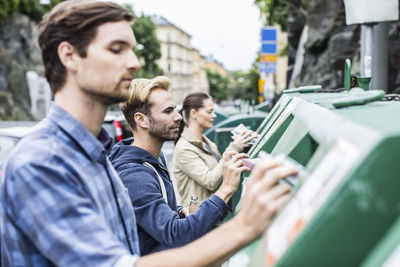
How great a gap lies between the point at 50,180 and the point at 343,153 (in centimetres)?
73

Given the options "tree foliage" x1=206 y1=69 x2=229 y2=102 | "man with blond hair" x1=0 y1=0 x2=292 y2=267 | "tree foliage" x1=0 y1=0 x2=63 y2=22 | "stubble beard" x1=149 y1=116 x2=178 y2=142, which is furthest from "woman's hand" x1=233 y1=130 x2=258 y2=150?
"tree foliage" x1=206 y1=69 x2=229 y2=102

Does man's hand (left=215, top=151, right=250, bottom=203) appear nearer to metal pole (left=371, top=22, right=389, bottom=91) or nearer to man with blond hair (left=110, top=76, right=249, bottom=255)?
man with blond hair (left=110, top=76, right=249, bottom=255)

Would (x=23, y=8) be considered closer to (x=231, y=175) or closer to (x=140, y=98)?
(x=140, y=98)

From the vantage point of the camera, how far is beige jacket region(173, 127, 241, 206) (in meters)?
3.15

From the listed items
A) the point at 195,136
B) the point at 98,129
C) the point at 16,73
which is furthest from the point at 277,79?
the point at 98,129

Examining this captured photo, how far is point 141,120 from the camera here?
240 centimetres

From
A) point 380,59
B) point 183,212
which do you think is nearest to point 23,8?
point 380,59

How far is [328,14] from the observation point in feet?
41.7

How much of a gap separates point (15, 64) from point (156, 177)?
2677 cm

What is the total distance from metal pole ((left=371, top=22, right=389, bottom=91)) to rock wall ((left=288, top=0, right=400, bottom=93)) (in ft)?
15.2

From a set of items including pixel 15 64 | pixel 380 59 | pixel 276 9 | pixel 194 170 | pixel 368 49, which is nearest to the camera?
pixel 194 170

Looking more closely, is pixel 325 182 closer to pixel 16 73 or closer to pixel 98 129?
pixel 98 129

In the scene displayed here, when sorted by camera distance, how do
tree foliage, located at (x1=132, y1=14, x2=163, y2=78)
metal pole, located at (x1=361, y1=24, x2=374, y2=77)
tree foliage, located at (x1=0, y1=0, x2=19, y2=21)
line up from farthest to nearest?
tree foliage, located at (x1=132, y1=14, x2=163, y2=78), tree foliage, located at (x1=0, y1=0, x2=19, y2=21), metal pole, located at (x1=361, y1=24, x2=374, y2=77)

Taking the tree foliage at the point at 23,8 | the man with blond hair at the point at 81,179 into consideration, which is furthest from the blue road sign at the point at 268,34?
the tree foliage at the point at 23,8
